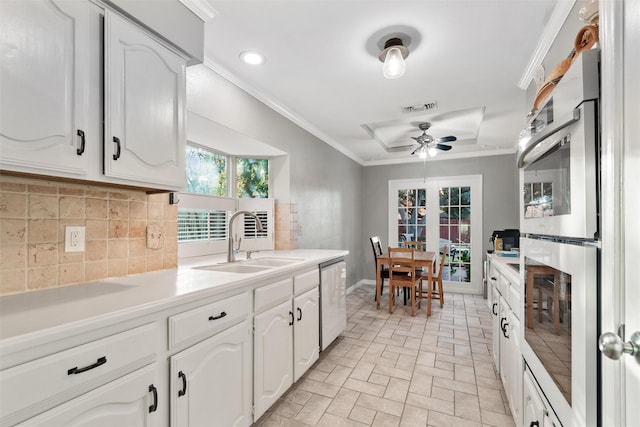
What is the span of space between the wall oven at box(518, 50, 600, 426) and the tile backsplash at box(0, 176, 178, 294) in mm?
1913

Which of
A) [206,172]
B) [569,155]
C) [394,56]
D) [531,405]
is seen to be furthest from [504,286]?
[206,172]

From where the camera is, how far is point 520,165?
1298mm

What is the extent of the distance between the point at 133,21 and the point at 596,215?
1896 mm

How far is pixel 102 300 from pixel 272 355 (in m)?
1.05

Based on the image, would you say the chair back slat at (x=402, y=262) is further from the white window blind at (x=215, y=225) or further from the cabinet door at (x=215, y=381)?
the cabinet door at (x=215, y=381)

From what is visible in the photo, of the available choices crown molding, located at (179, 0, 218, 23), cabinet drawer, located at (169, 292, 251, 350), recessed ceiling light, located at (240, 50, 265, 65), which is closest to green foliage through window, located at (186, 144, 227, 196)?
recessed ceiling light, located at (240, 50, 265, 65)

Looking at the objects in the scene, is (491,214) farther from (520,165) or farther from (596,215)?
(596,215)

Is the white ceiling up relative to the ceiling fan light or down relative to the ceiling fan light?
up

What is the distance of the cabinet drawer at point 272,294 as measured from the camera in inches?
66.9

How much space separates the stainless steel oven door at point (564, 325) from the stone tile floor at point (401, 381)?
99cm

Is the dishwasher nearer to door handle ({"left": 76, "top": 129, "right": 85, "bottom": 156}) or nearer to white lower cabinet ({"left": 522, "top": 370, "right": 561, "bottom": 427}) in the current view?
white lower cabinet ({"left": 522, "top": 370, "right": 561, "bottom": 427})

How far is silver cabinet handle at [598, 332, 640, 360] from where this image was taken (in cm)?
59

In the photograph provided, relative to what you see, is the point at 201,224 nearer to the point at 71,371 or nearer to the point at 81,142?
the point at 81,142

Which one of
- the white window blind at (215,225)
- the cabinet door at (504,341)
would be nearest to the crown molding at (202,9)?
the white window blind at (215,225)
